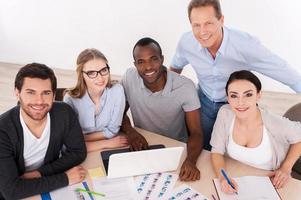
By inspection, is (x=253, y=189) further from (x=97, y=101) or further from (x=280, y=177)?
(x=97, y=101)

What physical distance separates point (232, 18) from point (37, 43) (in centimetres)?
288

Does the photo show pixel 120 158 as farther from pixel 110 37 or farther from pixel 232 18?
pixel 110 37

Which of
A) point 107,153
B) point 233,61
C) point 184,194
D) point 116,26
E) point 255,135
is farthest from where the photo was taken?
point 116,26

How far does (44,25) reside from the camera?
5219 mm

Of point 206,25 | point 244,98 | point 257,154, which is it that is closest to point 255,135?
point 257,154

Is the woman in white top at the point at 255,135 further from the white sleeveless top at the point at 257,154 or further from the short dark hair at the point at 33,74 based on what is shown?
the short dark hair at the point at 33,74

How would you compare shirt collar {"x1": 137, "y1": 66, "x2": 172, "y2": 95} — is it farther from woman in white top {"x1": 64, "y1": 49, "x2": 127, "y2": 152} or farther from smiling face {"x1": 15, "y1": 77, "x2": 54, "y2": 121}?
smiling face {"x1": 15, "y1": 77, "x2": 54, "y2": 121}

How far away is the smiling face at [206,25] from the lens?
2158 millimetres

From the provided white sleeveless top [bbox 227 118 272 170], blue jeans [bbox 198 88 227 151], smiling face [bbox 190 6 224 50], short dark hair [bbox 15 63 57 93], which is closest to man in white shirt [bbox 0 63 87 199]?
short dark hair [bbox 15 63 57 93]

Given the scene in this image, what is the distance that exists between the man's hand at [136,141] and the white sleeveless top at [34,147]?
1.54ft

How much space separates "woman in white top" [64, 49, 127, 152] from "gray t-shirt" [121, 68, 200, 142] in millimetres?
120

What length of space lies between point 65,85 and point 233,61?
303 centimetres

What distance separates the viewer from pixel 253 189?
168cm

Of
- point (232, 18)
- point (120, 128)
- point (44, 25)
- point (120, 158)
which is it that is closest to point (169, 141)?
point (120, 128)
